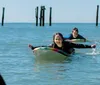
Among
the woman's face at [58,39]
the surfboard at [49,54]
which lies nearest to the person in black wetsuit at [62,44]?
the woman's face at [58,39]

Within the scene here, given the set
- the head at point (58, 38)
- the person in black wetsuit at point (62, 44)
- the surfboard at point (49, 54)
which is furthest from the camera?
the surfboard at point (49, 54)

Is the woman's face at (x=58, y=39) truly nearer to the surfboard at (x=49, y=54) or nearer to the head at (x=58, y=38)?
the head at (x=58, y=38)

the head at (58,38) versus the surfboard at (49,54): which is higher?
the head at (58,38)

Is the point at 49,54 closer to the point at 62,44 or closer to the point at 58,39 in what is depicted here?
the point at 62,44

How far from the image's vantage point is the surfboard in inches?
658

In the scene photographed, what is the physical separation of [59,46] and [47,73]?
144 inches

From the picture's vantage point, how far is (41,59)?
1734 cm

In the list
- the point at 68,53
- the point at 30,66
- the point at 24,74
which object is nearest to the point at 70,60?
the point at 68,53

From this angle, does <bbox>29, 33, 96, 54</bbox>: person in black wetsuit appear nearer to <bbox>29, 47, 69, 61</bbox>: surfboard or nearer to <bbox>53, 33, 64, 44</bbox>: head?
<bbox>53, 33, 64, 44</bbox>: head

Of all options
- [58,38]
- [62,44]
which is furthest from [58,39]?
[62,44]

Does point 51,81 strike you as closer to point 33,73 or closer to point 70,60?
point 33,73

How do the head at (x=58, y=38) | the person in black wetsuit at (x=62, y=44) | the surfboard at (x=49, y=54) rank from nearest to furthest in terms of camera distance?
1. the head at (x=58, y=38)
2. the person in black wetsuit at (x=62, y=44)
3. the surfboard at (x=49, y=54)

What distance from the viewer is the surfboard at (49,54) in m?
16.7

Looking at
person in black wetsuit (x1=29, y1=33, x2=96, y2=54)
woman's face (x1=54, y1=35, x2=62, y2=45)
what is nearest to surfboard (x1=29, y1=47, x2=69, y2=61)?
person in black wetsuit (x1=29, y1=33, x2=96, y2=54)
